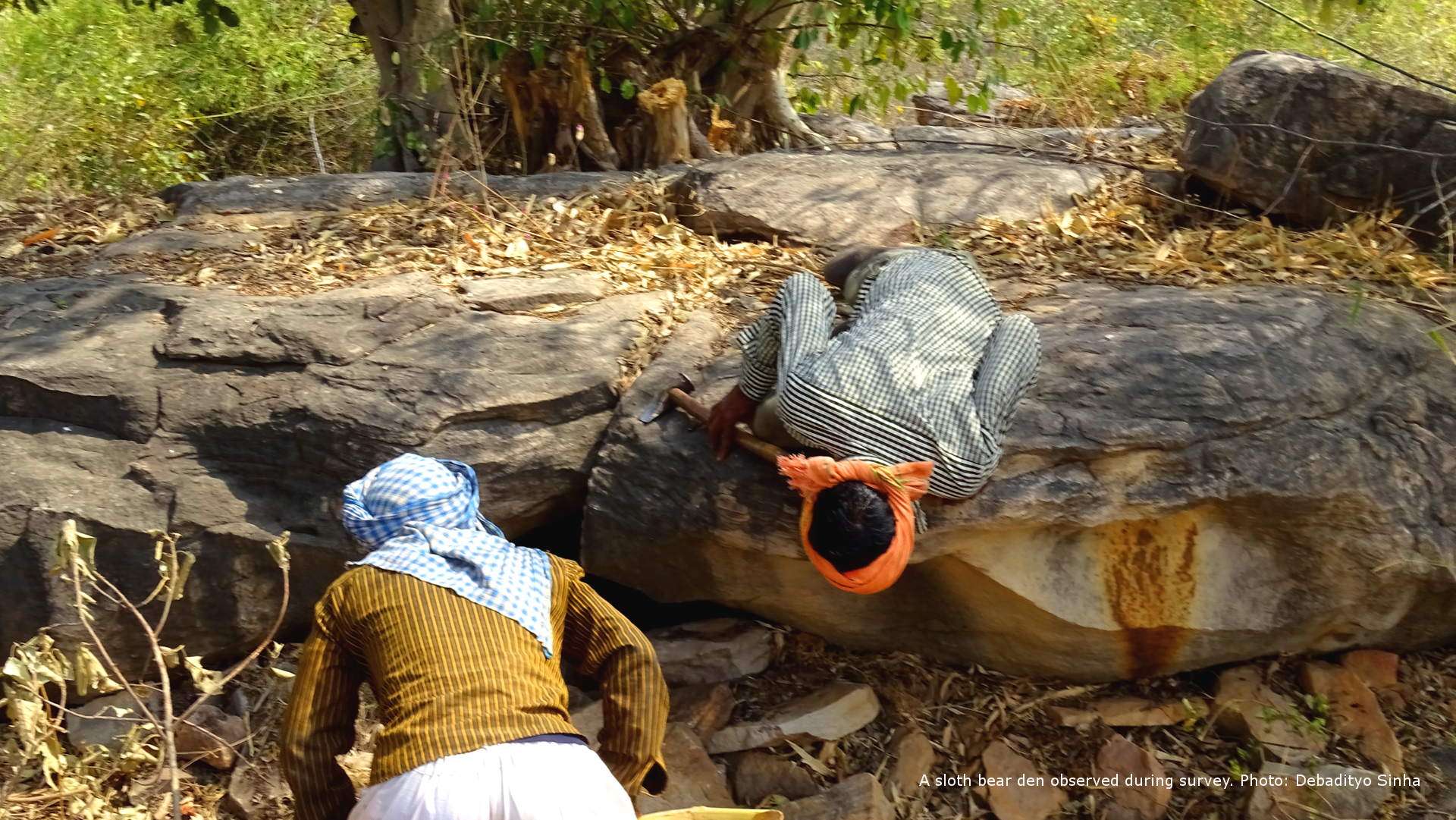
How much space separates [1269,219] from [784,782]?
3.10m

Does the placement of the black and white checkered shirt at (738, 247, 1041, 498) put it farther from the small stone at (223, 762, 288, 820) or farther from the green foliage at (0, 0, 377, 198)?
the green foliage at (0, 0, 377, 198)

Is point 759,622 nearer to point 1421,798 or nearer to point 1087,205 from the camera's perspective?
point 1421,798

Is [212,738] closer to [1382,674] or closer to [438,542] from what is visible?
[438,542]

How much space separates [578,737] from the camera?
2264mm

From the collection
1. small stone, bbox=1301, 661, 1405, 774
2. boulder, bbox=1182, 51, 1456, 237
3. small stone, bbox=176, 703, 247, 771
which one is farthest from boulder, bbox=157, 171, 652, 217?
small stone, bbox=1301, 661, 1405, 774

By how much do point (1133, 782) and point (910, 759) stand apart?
67 cm

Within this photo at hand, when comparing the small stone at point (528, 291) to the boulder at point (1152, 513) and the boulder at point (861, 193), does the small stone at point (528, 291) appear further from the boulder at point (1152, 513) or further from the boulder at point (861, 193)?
the boulder at point (861, 193)

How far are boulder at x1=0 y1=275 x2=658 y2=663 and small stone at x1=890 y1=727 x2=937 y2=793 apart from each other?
1.30 meters

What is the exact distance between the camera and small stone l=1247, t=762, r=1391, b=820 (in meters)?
3.37

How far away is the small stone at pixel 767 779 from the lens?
11.7 ft

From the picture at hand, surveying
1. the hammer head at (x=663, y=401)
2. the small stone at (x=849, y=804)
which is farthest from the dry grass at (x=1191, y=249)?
the small stone at (x=849, y=804)

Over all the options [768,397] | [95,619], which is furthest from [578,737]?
[95,619]

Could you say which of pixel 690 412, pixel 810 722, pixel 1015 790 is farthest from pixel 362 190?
pixel 1015 790

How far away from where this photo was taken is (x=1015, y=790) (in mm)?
3541
